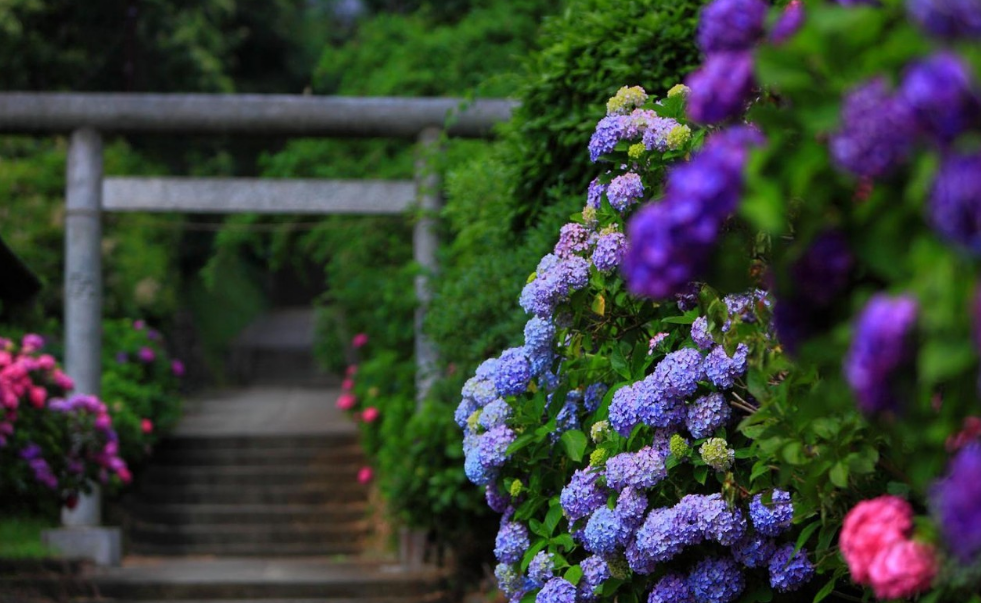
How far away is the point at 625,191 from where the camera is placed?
3422mm

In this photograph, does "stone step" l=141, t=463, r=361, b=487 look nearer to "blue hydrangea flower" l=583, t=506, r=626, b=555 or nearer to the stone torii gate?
the stone torii gate

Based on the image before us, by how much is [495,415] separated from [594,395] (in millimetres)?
299

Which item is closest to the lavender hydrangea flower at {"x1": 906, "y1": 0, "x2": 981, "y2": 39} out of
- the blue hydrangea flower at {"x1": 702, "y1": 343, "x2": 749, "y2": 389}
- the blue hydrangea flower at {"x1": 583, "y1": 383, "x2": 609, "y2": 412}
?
the blue hydrangea flower at {"x1": 702, "y1": 343, "x2": 749, "y2": 389}

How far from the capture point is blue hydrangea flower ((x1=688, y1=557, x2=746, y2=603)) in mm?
3232

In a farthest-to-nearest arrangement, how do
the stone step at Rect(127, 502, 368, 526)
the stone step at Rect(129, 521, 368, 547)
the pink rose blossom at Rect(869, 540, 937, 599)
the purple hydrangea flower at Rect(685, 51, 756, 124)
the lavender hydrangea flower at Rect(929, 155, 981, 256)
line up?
the stone step at Rect(127, 502, 368, 526), the stone step at Rect(129, 521, 368, 547), the pink rose blossom at Rect(869, 540, 937, 599), the purple hydrangea flower at Rect(685, 51, 756, 124), the lavender hydrangea flower at Rect(929, 155, 981, 256)

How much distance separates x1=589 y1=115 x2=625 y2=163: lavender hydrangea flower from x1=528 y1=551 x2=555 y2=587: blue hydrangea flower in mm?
1076

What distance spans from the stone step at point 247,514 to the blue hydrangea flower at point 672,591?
719cm

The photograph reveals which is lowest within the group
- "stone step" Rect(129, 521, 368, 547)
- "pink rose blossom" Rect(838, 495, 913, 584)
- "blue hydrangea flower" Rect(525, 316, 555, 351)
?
"pink rose blossom" Rect(838, 495, 913, 584)

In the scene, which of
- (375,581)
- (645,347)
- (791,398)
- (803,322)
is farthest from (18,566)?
(803,322)

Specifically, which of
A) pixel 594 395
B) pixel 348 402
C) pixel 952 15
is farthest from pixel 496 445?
pixel 348 402

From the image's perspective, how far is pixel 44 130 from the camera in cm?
852

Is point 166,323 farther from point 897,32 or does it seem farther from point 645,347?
point 897,32

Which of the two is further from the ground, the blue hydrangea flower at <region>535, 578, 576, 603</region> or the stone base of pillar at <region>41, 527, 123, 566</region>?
the stone base of pillar at <region>41, 527, 123, 566</region>

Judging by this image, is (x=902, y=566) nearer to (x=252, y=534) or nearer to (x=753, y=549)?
(x=753, y=549)
